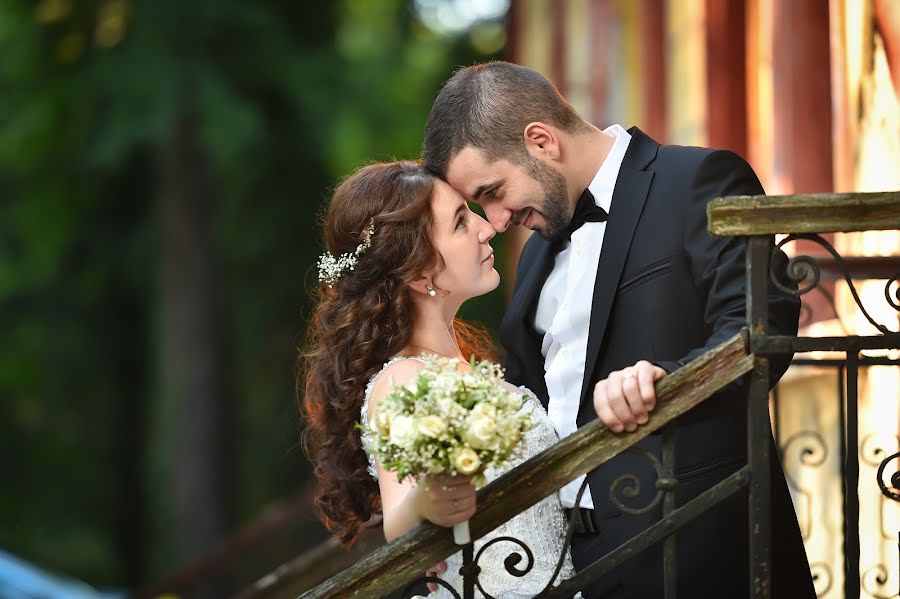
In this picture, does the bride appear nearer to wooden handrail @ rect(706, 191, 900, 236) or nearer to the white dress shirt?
the white dress shirt

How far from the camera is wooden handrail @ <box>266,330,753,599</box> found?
2.81 meters

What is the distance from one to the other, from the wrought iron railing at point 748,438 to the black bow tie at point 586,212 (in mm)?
868

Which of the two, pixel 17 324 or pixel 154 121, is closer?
pixel 154 121

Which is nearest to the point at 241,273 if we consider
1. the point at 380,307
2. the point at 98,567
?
the point at 98,567

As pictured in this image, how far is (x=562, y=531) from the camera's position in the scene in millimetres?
3650

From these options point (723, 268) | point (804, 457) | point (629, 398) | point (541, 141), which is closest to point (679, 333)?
point (723, 268)

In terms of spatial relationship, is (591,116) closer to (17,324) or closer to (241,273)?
(241,273)

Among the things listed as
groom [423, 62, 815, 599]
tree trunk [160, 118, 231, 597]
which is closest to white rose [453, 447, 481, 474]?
groom [423, 62, 815, 599]

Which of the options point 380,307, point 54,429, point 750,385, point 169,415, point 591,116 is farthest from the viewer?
point 54,429

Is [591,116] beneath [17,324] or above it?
above

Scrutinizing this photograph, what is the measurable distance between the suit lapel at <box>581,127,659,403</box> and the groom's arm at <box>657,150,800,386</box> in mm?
167

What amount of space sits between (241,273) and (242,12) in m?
4.03

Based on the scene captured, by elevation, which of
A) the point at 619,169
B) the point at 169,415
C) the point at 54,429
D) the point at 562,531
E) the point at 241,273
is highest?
the point at 619,169

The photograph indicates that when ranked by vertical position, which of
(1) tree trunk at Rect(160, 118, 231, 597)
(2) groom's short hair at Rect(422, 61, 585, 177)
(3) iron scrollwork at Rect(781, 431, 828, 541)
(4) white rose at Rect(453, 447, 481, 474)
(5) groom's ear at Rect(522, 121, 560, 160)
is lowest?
(1) tree trunk at Rect(160, 118, 231, 597)
